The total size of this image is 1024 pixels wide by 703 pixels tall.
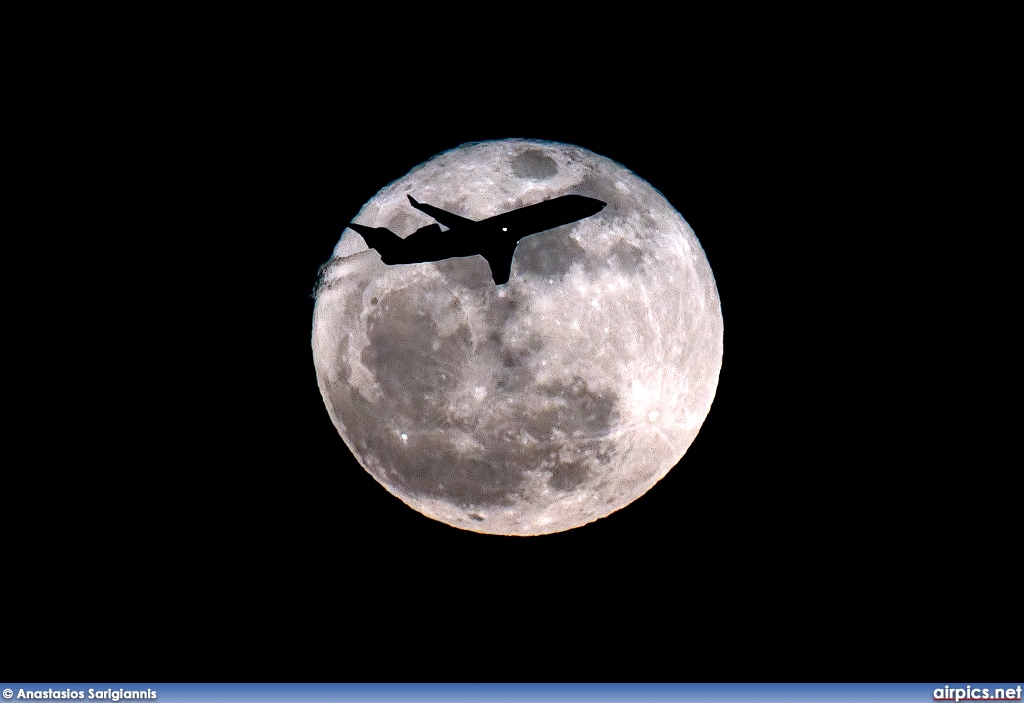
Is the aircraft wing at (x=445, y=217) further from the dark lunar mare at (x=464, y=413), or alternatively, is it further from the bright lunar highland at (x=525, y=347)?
the dark lunar mare at (x=464, y=413)

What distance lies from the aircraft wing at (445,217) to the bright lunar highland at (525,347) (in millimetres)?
39

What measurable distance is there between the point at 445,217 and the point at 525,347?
80 centimetres

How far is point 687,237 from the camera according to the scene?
4.10 meters

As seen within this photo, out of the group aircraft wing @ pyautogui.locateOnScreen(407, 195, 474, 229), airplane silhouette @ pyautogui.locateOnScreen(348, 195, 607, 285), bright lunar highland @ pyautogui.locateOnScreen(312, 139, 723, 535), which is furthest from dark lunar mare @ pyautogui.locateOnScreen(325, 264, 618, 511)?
aircraft wing @ pyautogui.locateOnScreen(407, 195, 474, 229)

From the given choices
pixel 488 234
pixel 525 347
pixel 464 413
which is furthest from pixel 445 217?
pixel 464 413

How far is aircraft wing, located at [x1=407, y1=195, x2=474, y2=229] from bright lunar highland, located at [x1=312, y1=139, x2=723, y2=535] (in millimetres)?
39

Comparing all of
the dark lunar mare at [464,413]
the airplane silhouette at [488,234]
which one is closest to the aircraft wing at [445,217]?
the airplane silhouette at [488,234]

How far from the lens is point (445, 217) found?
3762 mm

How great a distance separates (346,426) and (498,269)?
1.31 m

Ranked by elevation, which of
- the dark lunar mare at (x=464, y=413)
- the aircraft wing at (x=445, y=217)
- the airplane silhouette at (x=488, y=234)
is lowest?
the dark lunar mare at (x=464, y=413)

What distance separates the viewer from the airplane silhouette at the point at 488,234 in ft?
12.0

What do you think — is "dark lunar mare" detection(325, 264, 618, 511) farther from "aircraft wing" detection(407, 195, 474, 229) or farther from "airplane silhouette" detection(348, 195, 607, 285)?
"aircraft wing" detection(407, 195, 474, 229)

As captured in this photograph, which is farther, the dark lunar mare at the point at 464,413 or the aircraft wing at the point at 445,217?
the aircraft wing at the point at 445,217

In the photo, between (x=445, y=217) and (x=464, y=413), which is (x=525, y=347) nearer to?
(x=464, y=413)
